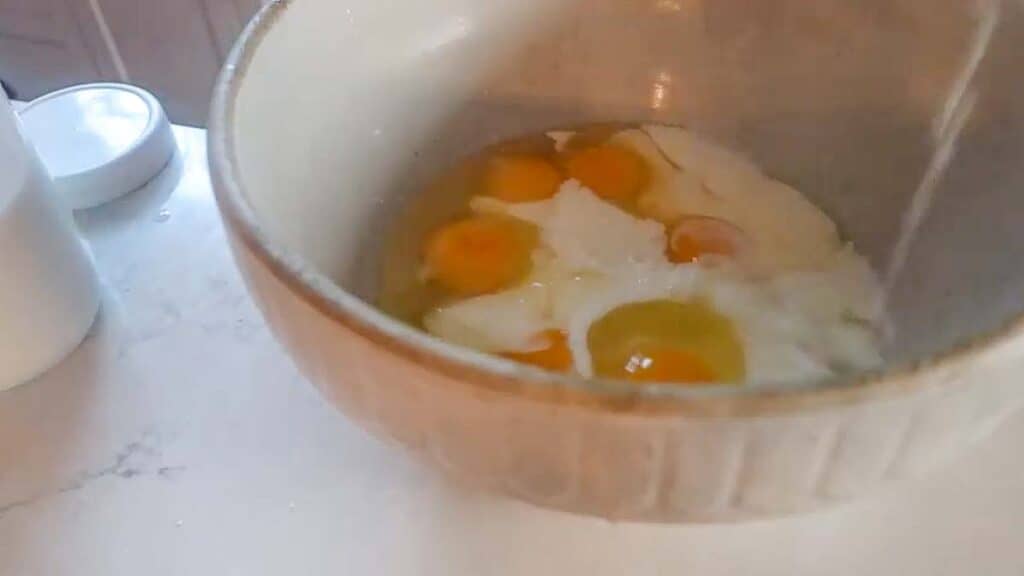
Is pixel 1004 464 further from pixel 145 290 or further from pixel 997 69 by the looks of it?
pixel 145 290

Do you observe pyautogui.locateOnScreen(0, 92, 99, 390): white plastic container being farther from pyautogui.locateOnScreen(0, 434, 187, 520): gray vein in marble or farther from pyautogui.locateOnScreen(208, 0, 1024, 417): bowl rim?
pyautogui.locateOnScreen(208, 0, 1024, 417): bowl rim

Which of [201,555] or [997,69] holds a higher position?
[997,69]

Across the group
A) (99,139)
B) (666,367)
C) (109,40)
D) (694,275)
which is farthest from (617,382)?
(109,40)

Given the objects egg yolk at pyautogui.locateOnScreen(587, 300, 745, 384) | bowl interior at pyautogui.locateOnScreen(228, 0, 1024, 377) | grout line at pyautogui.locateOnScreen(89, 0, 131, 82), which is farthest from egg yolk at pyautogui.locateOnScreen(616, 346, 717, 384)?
grout line at pyautogui.locateOnScreen(89, 0, 131, 82)

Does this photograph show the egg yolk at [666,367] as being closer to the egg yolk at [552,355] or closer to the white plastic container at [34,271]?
the egg yolk at [552,355]

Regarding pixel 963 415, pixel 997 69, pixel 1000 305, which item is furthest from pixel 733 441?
pixel 997 69
